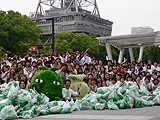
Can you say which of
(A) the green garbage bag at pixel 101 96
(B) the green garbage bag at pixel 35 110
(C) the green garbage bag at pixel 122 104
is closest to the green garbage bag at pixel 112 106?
(C) the green garbage bag at pixel 122 104

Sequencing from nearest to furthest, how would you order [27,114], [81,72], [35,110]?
[27,114] → [35,110] → [81,72]

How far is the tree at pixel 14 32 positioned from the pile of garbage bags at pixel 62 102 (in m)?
27.9

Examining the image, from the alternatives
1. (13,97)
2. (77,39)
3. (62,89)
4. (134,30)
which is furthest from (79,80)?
(77,39)

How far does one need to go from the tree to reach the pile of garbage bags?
27.9m

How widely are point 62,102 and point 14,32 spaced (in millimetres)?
29473

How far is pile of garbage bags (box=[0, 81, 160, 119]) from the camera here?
23.9 feet

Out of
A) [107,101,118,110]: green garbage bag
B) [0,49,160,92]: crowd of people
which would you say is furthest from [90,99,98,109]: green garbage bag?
[0,49,160,92]: crowd of people

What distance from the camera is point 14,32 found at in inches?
1426

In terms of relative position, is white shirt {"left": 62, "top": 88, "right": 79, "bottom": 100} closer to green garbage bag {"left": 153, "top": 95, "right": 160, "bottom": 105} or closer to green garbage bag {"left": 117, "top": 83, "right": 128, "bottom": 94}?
green garbage bag {"left": 117, "top": 83, "right": 128, "bottom": 94}

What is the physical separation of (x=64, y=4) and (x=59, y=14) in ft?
29.4

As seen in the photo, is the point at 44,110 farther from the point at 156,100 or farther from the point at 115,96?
the point at 156,100

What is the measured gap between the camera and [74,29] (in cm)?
8238

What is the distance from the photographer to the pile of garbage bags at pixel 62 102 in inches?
287

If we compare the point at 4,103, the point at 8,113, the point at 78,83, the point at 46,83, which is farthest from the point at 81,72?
the point at 8,113
